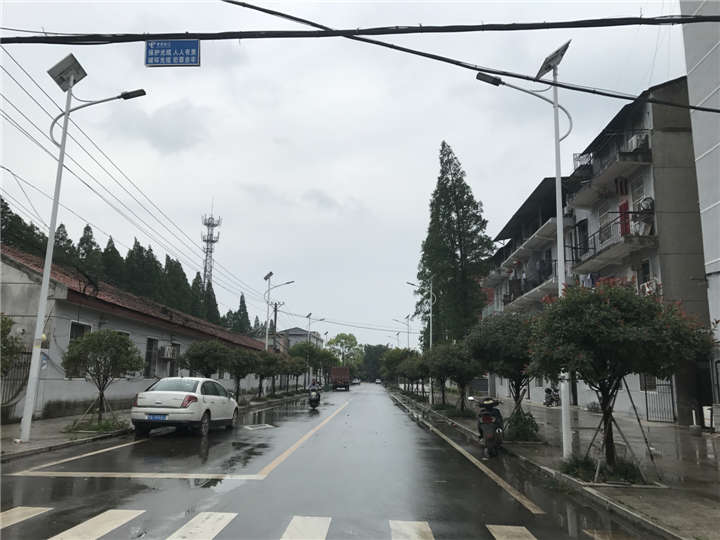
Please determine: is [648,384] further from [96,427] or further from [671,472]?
[96,427]

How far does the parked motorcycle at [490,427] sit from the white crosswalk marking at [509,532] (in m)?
5.82

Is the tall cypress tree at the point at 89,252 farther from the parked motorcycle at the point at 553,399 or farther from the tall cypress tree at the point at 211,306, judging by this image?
the parked motorcycle at the point at 553,399

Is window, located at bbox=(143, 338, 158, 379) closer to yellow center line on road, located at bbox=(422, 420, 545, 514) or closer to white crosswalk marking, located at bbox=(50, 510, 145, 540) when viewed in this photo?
yellow center line on road, located at bbox=(422, 420, 545, 514)

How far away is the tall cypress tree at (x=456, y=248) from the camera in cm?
3741

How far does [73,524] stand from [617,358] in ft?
27.0

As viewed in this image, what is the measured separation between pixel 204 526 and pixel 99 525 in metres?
1.16

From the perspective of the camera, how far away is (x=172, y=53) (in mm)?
7207

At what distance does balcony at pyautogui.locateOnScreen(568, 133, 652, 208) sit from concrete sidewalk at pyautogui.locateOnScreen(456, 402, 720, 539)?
10464 millimetres

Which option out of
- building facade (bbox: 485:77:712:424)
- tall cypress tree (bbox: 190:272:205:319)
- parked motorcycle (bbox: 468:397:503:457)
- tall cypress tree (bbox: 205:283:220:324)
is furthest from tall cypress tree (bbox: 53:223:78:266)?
parked motorcycle (bbox: 468:397:503:457)

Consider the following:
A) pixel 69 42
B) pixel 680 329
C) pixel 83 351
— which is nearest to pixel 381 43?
pixel 69 42

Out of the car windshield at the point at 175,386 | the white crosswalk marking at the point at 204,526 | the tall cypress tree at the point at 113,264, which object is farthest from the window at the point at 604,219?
the tall cypress tree at the point at 113,264

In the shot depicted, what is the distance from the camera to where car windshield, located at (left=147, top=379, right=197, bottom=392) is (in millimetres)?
14516

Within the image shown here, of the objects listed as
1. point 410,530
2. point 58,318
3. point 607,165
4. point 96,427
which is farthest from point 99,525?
point 607,165

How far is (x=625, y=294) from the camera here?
371 inches
